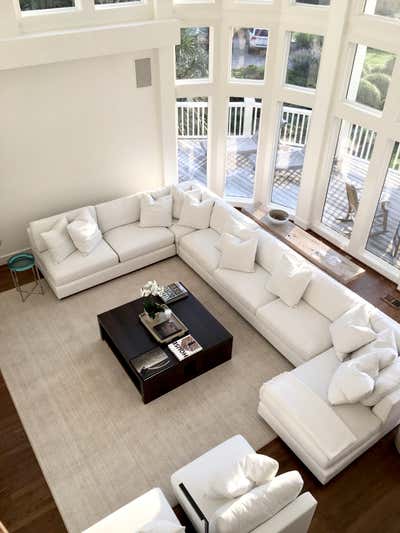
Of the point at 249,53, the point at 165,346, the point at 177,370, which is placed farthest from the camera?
the point at 249,53

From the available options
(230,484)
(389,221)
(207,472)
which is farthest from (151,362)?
(389,221)

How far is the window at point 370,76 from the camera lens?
6312 mm

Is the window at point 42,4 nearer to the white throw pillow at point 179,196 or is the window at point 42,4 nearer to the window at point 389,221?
the white throw pillow at point 179,196

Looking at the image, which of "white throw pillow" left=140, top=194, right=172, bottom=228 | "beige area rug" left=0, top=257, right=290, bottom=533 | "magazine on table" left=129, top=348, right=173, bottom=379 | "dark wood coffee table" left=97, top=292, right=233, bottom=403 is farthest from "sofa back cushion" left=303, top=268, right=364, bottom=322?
"white throw pillow" left=140, top=194, right=172, bottom=228

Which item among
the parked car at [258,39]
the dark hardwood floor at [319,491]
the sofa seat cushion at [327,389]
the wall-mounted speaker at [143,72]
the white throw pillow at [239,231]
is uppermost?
the parked car at [258,39]

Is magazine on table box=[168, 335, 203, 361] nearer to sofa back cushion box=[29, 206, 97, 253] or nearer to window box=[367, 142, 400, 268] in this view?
sofa back cushion box=[29, 206, 97, 253]

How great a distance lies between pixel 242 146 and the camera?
27.3ft

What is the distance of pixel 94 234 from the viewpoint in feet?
22.3

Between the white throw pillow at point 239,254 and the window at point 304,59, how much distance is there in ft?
9.21

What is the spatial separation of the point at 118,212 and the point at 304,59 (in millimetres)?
3688

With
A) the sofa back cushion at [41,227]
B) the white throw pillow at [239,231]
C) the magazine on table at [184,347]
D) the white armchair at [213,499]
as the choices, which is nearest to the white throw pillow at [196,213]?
the white throw pillow at [239,231]

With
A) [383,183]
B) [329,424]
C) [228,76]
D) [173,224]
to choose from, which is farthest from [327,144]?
[329,424]

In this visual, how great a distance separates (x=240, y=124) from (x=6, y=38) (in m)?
3.85

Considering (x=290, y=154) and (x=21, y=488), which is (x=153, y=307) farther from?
(x=290, y=154)
